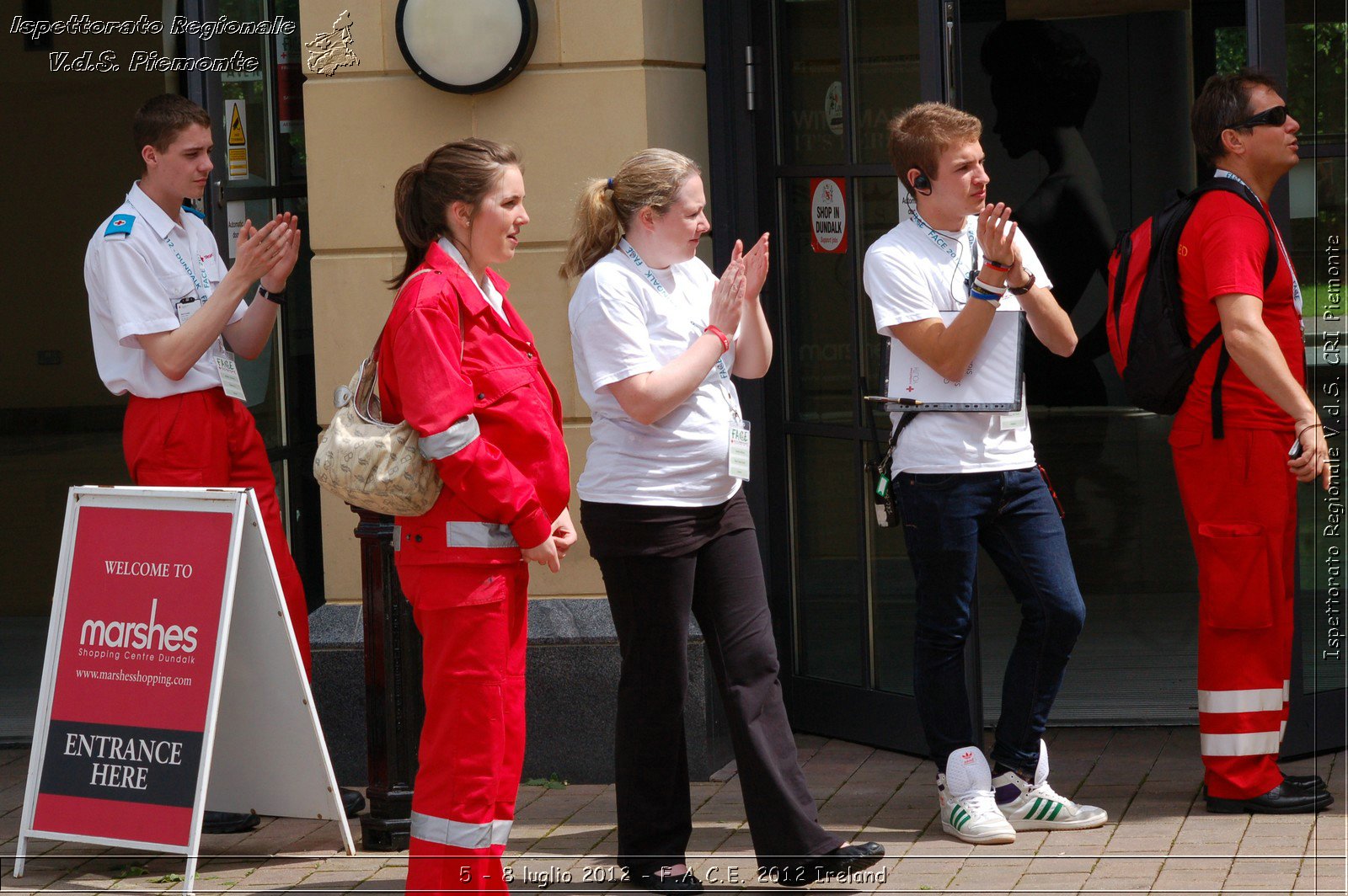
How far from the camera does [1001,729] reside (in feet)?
15.0

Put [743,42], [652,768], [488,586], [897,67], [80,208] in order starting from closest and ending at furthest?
[488,586]
[652,768]
[897,67]
[743,42]
[80,208]

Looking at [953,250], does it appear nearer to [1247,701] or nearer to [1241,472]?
[1241,472]

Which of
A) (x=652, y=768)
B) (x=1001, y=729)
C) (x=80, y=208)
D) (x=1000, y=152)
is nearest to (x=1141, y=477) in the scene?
(x=1000, y=152)

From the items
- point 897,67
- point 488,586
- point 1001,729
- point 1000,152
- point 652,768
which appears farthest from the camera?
point 1000,152

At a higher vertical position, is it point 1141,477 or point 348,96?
point 348,96

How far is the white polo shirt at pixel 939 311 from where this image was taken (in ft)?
14.2

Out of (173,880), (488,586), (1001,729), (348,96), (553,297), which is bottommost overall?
(173,880)

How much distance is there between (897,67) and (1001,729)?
2026 millimetres

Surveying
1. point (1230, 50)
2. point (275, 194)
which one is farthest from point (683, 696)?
point (1230, 50)

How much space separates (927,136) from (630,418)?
1.14 metres

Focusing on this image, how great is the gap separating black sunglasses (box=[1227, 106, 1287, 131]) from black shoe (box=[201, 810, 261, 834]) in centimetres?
339

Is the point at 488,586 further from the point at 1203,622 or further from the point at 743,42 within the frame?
the point at 743,42

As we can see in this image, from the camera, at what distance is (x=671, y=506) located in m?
3.99

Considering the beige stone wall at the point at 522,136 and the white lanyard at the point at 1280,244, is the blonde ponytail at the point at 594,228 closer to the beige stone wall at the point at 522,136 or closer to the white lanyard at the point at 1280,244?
the beige stone wall at the point at 522,136
